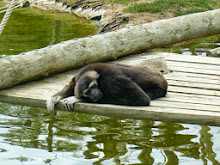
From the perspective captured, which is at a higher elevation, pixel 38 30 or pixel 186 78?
pixel 38 30

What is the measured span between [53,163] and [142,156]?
1.35 meters

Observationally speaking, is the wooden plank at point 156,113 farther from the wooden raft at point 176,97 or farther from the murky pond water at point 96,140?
the murky pond water at point 96,140

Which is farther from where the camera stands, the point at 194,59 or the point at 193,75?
the point at 194,59

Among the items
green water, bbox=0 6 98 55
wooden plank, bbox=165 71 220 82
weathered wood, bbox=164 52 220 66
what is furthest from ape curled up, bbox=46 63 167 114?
green water, bbox=0 6 98 55

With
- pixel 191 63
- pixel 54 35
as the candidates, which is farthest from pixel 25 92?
pixel 54 35

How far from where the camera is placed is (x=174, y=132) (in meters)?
6.81

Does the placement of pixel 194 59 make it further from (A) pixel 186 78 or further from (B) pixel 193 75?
(A) pixel 186 78

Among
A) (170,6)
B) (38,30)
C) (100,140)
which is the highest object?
(170,6)

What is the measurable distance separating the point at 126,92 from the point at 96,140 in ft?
4.98

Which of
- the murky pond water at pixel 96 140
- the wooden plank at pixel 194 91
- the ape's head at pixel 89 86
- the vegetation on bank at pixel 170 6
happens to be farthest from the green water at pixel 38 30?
the ape's head at pixel 89 86

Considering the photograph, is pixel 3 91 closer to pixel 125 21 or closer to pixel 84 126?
pixel 84 126

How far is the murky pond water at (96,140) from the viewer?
5824mm

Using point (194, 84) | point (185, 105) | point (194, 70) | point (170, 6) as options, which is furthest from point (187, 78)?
point (170, 6)

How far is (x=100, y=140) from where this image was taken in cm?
644
